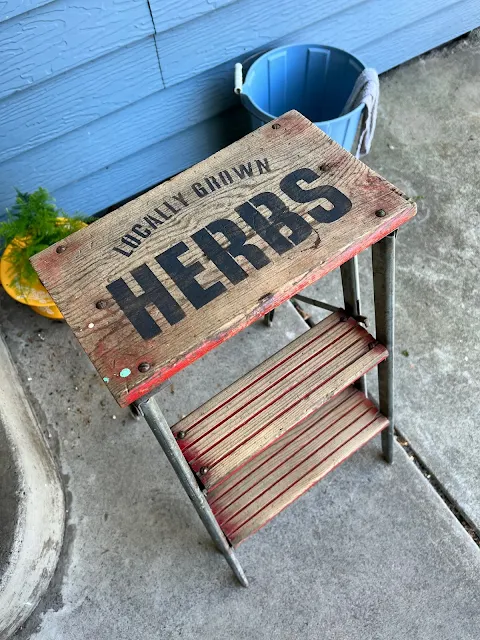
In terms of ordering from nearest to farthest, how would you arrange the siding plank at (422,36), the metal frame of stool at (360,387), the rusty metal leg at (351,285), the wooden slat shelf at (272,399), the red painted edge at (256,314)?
the red painted edge at (256,314)
the metal frame of stool at (360,387)
the wooden slat shelf at (272,399)
the rusty metal leg at (351,285)
the siding plank at (422,36)

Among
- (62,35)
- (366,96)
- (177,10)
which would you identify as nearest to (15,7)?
(62,35)

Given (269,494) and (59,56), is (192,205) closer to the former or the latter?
(269,494)

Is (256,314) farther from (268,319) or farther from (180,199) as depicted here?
(268,319)

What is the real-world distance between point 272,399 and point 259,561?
694 mm

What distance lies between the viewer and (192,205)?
128 centimetres

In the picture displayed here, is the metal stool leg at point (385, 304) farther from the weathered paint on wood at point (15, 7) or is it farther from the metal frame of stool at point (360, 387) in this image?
the weathered paint on wood at point (15, 7)

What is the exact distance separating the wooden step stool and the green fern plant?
89cm

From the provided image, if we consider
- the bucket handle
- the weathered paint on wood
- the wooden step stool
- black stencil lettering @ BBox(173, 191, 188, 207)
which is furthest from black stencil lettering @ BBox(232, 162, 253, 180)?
the bucket handle

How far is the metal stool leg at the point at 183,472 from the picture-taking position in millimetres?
1107

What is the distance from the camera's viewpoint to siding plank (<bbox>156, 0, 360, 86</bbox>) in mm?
2119

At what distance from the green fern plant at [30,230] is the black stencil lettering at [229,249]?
107cm

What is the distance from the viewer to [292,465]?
5.55 ft

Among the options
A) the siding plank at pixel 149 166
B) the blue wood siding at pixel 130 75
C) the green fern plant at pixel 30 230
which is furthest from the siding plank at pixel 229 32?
the green fern plant at pixel 30 230

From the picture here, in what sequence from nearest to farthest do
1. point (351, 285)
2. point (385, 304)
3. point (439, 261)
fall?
point (385, 304), point (351, 285), point (439, 261)
